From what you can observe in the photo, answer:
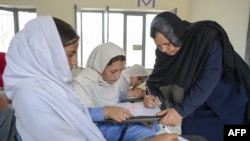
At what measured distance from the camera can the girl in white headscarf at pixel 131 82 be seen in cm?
163

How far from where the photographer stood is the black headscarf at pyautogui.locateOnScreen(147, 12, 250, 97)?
3.72 ft

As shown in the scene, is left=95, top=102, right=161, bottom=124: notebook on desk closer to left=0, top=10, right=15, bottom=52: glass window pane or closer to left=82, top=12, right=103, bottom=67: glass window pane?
left=82, top=12, right=103, bottom=67: glass window pane

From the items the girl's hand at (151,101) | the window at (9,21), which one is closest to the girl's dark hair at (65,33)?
the girl's hand at (151,101)

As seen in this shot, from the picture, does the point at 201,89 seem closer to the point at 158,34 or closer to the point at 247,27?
the point at 158,34

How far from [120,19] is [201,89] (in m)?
3.60

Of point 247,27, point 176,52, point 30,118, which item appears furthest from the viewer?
point 247,27

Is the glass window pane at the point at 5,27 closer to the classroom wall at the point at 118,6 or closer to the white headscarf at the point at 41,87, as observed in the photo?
the classroom wall at the point at 118,6

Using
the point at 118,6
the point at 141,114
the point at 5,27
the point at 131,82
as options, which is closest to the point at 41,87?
the point at 141,114

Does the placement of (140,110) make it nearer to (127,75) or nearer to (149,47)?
(127,75)

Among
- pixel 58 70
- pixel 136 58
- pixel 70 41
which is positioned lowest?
pixel 136 58

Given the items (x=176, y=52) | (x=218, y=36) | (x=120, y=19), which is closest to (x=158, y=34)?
(x=176, y=52)

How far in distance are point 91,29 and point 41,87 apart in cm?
386

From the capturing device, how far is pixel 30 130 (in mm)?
746

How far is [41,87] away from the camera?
0.79 m
